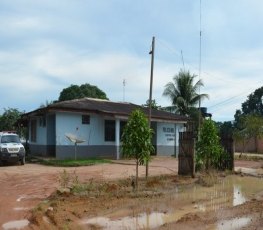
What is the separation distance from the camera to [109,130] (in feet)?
103

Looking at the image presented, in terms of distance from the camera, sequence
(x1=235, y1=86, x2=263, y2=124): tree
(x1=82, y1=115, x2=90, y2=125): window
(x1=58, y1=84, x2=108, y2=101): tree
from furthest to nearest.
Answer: (x1=235, y1=86, x2=263, y2=124): tree
(x1=58, y1=84, x2=108, y2=101): tree
(x1=82, y1=115, x2=90, y2=125): window

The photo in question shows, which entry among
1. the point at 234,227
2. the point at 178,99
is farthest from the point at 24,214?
the point at 178,99

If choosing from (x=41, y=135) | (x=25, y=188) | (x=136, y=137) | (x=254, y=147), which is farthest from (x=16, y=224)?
(x=254, y=147)

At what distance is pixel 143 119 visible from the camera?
1539 centimetres

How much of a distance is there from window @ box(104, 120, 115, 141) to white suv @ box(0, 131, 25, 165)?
7058mm

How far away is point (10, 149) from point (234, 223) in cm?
1740

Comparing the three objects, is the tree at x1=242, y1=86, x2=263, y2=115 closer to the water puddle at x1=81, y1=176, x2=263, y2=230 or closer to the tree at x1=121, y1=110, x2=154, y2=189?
the water puddle at x1=81, y1=176, x2=263, y2=230

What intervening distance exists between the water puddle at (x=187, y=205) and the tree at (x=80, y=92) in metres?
36.6

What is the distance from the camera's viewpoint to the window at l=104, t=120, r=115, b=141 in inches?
1224

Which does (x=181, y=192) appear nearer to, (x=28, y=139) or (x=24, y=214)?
(x=24, y=214)

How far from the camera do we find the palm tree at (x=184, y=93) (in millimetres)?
43469

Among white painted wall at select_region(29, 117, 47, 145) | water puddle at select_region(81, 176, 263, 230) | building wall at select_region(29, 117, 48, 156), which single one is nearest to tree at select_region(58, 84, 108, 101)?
building wall at select_region(29, 117, 48, 156)

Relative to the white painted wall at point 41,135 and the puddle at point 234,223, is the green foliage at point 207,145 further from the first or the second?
the white painted wall at point 41,135

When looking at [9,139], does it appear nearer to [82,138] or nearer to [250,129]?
[82,138]
